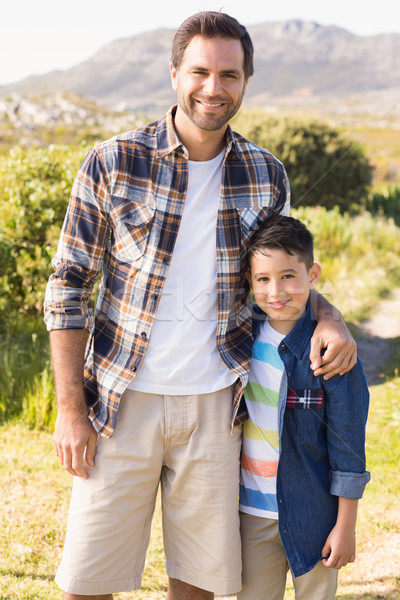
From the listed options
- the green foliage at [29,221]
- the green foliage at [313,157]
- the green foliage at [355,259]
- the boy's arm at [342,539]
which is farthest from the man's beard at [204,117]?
the green foliage at [313,157]

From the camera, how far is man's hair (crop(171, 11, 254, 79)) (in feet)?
6.27

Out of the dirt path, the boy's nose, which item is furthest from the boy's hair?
the dirt path

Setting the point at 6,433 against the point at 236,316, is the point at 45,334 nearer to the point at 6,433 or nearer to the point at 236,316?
the point at 6,433

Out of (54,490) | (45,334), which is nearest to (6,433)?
(54,490)

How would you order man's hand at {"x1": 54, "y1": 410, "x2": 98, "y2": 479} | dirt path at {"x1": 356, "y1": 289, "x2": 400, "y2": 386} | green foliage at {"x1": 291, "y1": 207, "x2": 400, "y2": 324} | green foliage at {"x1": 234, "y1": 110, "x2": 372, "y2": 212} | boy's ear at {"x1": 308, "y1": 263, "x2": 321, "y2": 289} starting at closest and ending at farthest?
man's hand at {"x1": 54, "y1": 410, "x2": 98, "y2": 479}
boy's ear at {"x1": 308, "y1": 263, "x2": 321, "y2": 289}
dirt path at {"x1": 356, "y1": 289, "x2": 400, "y2": 386}
green foliage at {"x1": 291, "y1": 207, "x2": 400, "y2": 324}
green foliage at {"x1": 234, "y1": 110, "x2": 372, "y2": 212}

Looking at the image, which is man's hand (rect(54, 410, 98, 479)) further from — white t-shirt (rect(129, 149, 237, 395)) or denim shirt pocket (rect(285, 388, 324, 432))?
denim shirt pocket (rect(285, 388, 324, 432))

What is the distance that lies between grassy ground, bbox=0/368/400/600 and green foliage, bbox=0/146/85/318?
119 centimetres

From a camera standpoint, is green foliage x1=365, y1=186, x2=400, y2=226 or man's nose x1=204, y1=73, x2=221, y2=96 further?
green foliage x1=365, y1=186, x2=400, y2=226

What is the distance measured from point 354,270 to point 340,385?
588 cm

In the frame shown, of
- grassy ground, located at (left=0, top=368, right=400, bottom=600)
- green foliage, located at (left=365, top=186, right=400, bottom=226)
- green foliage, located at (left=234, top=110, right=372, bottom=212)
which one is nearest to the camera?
grassy ground, located at (left=0, top=368, right=400, bottom=600)

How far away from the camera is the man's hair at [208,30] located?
191 centimetres

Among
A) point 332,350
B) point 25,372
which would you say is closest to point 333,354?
point 332,350

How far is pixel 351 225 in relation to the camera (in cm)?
854

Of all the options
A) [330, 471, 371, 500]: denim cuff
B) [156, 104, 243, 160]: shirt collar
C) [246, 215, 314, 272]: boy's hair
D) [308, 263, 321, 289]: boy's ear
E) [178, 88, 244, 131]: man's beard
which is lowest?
[330, 471, 371, 500]: denim cuff
